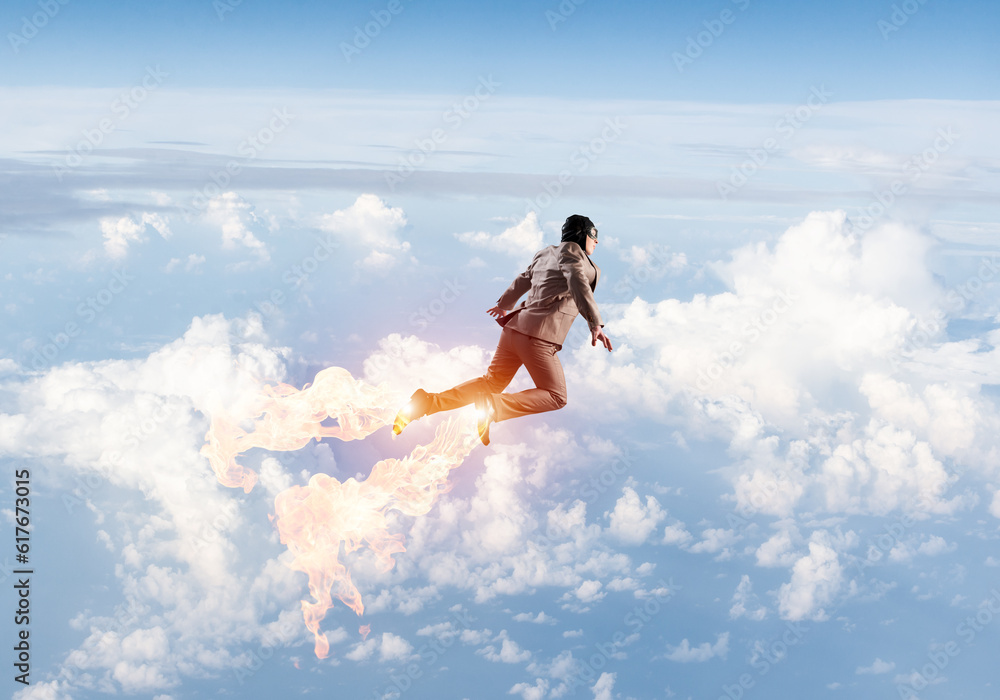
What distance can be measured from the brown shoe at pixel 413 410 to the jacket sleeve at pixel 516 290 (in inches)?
69.5

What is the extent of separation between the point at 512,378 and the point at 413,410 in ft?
5.01

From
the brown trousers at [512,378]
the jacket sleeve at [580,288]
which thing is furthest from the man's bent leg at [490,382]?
the jacket sleeve at [580,288]

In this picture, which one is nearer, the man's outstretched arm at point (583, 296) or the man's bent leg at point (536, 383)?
the man's outstretched arm at point (583, 296)

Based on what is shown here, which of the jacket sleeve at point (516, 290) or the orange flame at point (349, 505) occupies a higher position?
the jacket sleeve at point (516, 290)

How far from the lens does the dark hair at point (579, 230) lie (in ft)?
34.5

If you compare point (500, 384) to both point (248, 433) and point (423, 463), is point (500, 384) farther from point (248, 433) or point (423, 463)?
point (248, 433)

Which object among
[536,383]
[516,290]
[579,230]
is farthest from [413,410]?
[579,230]

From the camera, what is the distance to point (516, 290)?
11.2 m

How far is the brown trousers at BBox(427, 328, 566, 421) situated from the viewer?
1070cm

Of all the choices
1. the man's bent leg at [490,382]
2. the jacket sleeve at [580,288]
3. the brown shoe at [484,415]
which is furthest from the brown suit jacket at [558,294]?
the brown shoe at [484,415]

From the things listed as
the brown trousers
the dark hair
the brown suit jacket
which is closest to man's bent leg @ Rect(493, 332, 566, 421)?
the brown trousers

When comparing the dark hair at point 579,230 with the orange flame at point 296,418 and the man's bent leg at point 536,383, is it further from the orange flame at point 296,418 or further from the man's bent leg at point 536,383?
the orange flame at point 296,418

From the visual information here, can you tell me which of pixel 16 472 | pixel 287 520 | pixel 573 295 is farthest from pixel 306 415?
pixel 16 472

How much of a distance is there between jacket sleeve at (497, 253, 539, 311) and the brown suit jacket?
5.4 inches
